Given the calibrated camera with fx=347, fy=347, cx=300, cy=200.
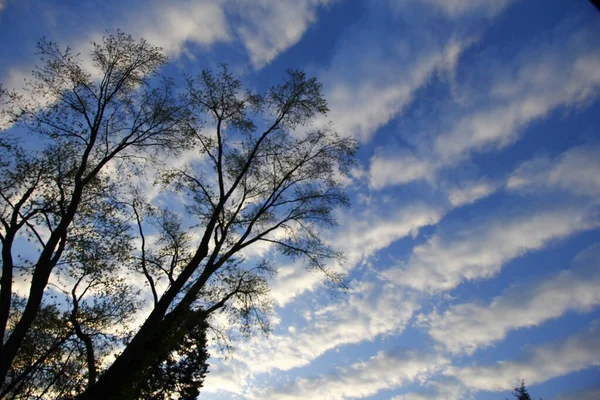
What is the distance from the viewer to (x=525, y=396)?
3191 cm

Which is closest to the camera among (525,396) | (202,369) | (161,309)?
(161,309)

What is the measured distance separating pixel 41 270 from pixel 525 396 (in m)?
39.2

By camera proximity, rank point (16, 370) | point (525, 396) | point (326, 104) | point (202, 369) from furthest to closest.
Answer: point (525, 396)
point (202, 369)
point (16, 370)
point (326, 104)

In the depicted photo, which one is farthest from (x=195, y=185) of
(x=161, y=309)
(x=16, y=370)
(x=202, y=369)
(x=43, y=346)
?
(x=202, y=369)

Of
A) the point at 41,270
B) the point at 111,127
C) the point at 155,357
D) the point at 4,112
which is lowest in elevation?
the point at 155,357

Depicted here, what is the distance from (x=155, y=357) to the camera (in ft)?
31.8

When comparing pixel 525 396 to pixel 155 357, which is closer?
pixel 155 357

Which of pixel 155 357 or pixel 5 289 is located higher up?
pixel 5 289

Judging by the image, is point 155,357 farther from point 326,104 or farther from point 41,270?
point 326,104

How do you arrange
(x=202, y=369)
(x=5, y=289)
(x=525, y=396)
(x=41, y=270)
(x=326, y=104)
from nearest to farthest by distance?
(x=5, y=289), (x=41, y=270), (x=326, y=104), (x=202, y=369), (x=525, y=396)

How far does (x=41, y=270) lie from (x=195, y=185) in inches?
244

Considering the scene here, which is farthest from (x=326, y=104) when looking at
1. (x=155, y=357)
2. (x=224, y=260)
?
(x=155, y=357)

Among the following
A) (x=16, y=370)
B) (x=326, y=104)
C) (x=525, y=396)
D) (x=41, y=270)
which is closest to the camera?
→ (x=41, y=270)

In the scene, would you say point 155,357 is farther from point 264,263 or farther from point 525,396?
point 525,396
